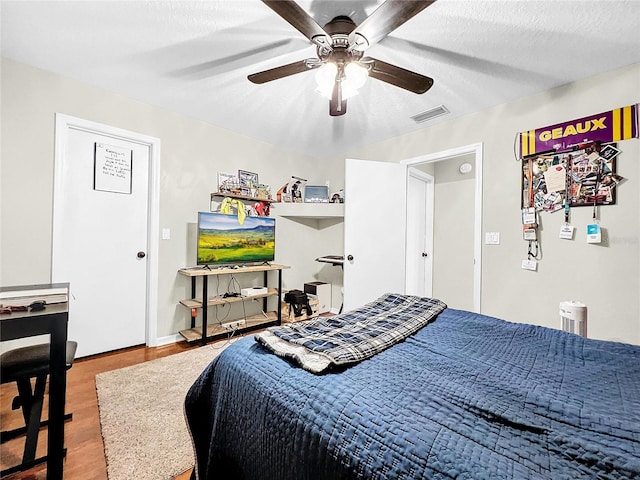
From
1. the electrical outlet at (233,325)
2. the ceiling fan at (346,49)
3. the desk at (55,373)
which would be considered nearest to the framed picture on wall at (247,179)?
the electrical outlet at (233,325)

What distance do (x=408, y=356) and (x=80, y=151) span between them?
319cm

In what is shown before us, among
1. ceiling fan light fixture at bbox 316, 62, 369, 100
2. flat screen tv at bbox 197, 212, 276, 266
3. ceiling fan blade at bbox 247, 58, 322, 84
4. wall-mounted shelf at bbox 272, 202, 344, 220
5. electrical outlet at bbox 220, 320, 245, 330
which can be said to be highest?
ceiling fan blade at bbox 247, 58, 322, 84

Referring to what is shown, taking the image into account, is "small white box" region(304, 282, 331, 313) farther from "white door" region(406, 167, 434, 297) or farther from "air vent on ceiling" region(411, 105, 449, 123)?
"air vent on ceiling" region(411, 105, 449, 123)

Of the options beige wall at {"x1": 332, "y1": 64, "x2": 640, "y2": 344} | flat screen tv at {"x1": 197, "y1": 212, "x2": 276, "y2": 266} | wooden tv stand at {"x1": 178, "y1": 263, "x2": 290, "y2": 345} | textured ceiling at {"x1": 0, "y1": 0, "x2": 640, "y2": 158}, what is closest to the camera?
textured ceiling at {"x1": 0, "y1": 0, "x2": 640, "y2": 158}

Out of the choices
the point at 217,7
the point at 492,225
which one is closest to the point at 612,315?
the point at 492,225

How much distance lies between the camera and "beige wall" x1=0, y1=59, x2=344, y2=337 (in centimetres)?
219

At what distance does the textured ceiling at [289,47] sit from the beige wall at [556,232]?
15 centimetres

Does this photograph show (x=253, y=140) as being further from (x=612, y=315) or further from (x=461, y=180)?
(x=612, y=315)

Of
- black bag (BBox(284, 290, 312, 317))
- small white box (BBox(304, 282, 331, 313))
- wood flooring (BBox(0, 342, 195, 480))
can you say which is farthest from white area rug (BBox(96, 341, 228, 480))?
small white box (BBox(304, 282, 331, 313))

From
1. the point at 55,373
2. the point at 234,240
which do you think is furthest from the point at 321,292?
the point at 55,373

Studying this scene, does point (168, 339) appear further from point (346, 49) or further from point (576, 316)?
point (576, 316)

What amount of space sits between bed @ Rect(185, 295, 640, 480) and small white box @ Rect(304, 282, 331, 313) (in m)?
2.72

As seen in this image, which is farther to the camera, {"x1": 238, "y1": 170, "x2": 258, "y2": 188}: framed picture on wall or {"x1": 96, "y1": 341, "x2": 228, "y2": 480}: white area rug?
{"x1": 238, "y1": 170, "x2": 258, "y2": 188}: framed picture on wall

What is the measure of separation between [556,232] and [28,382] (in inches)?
150
